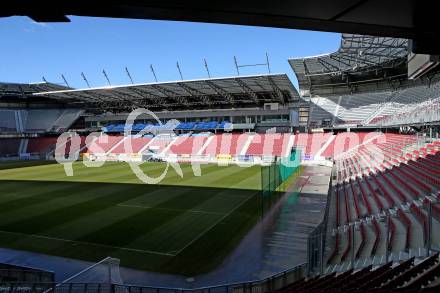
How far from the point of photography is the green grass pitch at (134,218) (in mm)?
11820

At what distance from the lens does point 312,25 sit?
173 inches

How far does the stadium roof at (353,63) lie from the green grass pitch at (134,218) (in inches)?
581

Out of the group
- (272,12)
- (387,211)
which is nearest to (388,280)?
(272,12)

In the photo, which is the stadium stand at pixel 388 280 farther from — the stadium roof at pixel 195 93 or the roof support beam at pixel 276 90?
the roof support beam at pixel 276 90

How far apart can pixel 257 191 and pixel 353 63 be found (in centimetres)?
2347

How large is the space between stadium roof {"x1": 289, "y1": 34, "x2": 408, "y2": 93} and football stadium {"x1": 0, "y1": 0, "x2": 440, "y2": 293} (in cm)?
25

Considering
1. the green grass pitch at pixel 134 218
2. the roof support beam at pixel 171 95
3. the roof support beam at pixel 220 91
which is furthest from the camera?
the roof support beam at pixel 171 95

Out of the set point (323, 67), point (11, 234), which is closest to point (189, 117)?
point (323, 67)

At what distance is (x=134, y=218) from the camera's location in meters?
15.8

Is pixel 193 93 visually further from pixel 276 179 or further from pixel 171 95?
pixel 276 179

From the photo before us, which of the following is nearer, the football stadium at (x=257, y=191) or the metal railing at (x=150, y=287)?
the football stadium at (x=257, y=191)

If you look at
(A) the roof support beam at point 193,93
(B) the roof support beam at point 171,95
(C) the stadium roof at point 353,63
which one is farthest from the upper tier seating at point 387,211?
(B) the roof support beam at point 171,95

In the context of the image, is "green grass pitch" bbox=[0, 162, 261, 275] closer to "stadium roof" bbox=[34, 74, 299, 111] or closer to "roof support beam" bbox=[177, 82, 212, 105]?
"stadium roof" bbox=[34, 74, 299, 111]

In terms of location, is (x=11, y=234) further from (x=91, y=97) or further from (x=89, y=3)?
(x=91, y=97)
